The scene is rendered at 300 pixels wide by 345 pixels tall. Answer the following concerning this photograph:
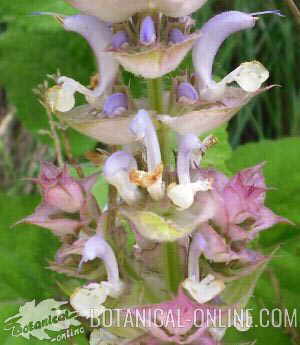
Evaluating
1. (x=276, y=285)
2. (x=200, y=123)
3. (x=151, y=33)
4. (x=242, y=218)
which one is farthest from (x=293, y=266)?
(x=151, y=33)

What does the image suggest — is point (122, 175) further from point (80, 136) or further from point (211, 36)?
point (80, 136)

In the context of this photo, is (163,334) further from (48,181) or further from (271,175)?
(271,175)

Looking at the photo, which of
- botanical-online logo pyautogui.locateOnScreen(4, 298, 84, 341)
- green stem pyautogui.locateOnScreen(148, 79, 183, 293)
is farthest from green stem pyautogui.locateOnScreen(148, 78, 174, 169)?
botanical-online logo pyautogui.locateOnScreen(4, 298, 84, 341)

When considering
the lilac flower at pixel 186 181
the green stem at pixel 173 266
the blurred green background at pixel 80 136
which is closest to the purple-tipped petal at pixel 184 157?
the lilac flower at pixel 186 181

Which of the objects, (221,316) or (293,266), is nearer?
(221,316)

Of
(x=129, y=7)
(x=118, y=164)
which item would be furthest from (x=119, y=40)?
(x=118, y=164)

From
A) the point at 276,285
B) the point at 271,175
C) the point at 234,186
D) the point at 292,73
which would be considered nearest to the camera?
the point at 234,186
